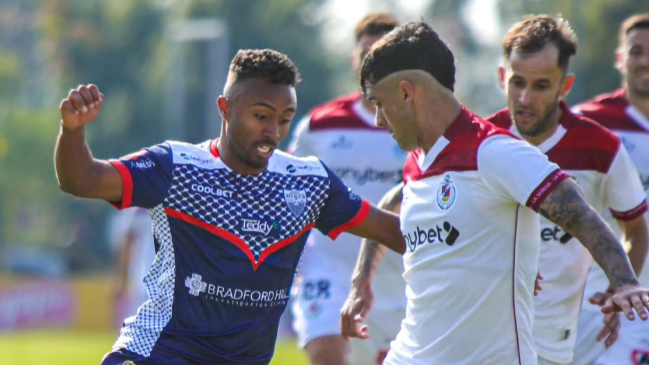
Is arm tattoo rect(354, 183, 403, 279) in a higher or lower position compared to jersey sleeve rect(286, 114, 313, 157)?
lower

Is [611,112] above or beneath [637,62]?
beneath

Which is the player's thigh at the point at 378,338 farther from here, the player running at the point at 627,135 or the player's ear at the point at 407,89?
the player's ear at the point at 407,89

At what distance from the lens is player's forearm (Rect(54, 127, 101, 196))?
601 cm

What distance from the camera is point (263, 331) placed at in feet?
22.4

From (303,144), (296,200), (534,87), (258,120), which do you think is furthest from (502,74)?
(303,144)

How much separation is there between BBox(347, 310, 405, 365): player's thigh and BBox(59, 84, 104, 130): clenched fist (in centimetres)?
385

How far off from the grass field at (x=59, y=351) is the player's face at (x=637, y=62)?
11.4 m

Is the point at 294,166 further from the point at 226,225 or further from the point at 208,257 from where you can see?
the point at 208,257

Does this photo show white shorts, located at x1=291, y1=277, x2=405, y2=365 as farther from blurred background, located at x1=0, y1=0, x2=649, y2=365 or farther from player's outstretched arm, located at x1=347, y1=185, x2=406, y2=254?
blurred background, located at x1=0, y1=0, x2=649, y2=365

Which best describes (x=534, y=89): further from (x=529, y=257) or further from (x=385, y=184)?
(x=385, y=184)

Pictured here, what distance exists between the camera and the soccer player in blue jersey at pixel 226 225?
21.7ft

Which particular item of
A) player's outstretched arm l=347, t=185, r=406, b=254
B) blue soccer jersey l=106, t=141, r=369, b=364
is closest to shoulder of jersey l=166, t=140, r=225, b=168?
blue soccer jersey l=106, t=141, r=369, b=364

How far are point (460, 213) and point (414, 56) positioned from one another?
75 centimetres

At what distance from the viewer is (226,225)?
6.75 m
